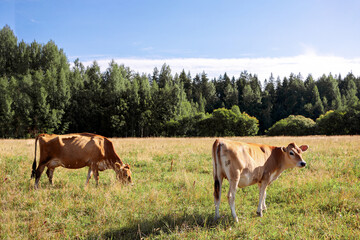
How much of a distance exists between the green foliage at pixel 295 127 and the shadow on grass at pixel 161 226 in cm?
7320

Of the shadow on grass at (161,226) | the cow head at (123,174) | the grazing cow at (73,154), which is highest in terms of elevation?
the grazing cow at (73,154)

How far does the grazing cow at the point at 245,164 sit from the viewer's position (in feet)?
18.1

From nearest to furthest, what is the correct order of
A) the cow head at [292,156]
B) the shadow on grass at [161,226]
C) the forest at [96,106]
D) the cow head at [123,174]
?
1. the shadow on grass at [161,226]
2. the cow head at [292,156]
3. the cow head at [123,174]
4. the forest at [96,106]

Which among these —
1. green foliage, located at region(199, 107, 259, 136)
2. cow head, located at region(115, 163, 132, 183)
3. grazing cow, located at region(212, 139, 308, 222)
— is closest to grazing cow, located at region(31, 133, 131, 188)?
cow head, located at region(115, 163, 132, 183)

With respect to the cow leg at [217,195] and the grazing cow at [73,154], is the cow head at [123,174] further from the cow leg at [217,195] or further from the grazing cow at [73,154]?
the cow leg at [217,195]

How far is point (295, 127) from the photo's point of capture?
72562 millimetres

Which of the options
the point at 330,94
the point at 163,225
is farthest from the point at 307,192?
the point at 330,94

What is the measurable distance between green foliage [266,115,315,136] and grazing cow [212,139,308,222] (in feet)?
235

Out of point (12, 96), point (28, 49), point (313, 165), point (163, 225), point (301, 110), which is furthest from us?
point (301, 110)

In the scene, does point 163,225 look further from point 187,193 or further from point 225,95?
point 225,95

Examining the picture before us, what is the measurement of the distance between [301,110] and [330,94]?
15898 millimetres

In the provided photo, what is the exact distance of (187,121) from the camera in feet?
217

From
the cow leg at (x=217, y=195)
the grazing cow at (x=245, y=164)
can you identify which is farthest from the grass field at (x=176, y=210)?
the grazing cow at (x=245, y=164)

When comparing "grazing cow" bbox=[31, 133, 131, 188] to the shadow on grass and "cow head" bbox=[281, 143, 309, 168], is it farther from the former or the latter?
"cow head" bbox=[281, 143, 309, 168]
